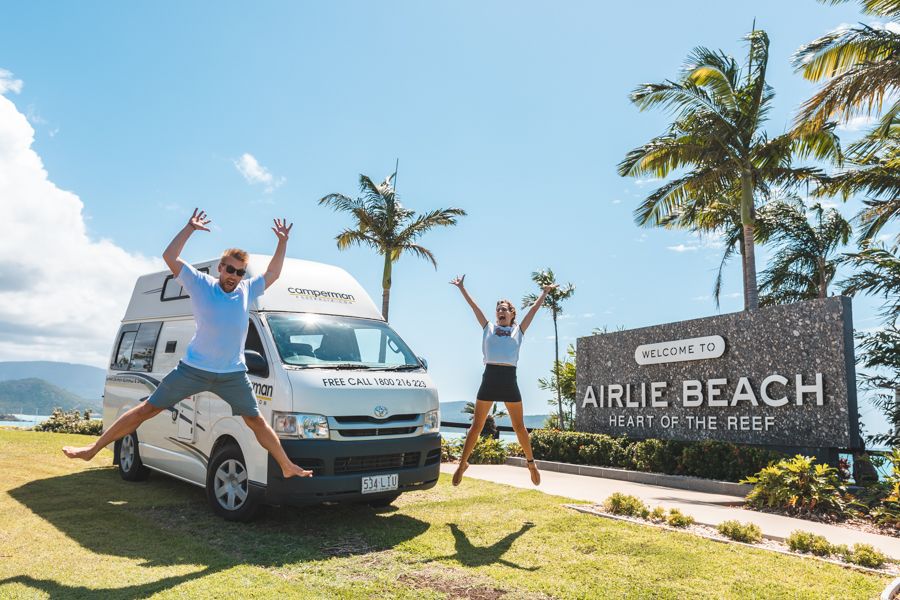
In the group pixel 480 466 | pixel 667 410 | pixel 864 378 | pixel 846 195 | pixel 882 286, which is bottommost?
pixel 480 466

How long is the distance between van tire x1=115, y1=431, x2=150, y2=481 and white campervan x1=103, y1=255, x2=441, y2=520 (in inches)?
9.4

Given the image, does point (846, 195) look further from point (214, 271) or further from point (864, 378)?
point (214, 271)

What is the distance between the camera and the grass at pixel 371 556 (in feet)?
13.4

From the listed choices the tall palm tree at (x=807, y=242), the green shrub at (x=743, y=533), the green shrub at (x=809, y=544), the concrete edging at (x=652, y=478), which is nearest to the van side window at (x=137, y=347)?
the green shrub at (x=743, y=533)

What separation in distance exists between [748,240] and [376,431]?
13930 millimetres

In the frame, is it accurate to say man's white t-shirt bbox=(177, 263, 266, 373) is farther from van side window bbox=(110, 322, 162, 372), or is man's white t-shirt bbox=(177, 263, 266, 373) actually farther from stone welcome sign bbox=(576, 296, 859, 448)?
stone welcome sign bbox=(576, 296, 859, 448)

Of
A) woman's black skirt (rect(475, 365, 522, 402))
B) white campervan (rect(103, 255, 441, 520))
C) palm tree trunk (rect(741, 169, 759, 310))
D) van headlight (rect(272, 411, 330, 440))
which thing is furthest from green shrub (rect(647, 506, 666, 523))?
palm tree trunk (rect(741, 169, 759, 310))

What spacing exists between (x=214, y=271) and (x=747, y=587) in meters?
5.60

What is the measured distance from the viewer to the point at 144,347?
25.1 ft

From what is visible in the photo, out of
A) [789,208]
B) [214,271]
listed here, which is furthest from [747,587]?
[789,208]

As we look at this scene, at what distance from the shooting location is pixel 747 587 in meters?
4.24

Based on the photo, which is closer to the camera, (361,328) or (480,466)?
(361,328)

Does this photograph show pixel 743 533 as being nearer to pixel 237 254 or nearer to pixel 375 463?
pixel 375 463

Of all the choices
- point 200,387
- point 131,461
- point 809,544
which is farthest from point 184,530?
point 809,544
